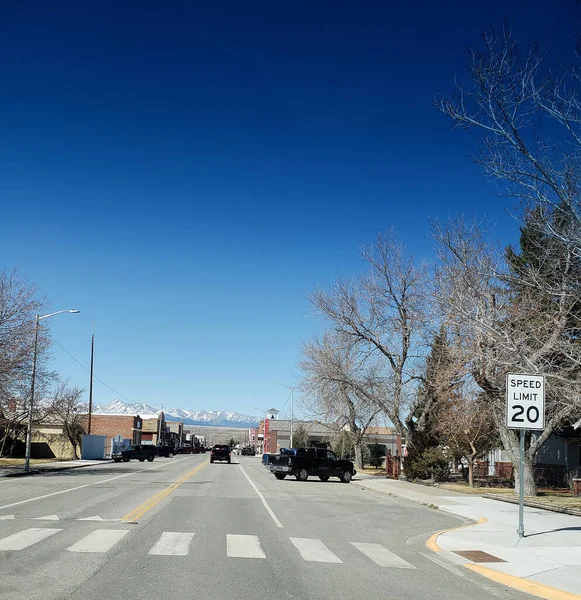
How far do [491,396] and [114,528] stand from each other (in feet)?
52.4

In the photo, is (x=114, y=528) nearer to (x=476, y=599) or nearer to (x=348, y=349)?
(x=476, y=599)

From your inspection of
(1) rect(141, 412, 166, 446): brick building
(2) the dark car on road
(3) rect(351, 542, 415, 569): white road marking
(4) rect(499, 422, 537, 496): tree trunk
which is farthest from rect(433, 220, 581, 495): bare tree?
(1) rect(141, 412, 166, 446): brick building

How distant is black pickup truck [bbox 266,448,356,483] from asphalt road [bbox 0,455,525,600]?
50.2ft

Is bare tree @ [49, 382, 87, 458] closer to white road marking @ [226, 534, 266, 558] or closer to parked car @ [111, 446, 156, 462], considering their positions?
parked car @ [111, 446, 156, 462]

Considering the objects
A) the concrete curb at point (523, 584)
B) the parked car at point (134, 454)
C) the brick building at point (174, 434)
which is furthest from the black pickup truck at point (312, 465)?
the brick building at point (174, 434)

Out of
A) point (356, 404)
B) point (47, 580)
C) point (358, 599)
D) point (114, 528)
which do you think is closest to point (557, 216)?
point (358, 599)

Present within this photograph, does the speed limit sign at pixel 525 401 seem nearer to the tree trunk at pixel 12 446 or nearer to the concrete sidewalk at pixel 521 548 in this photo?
the concrete sidewalk at pixel 521 548

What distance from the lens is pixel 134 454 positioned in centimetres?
6431

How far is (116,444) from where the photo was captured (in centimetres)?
6656

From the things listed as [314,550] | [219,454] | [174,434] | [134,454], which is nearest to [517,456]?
[314,550]

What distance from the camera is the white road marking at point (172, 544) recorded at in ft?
36.1

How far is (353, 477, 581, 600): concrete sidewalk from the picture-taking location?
9.98 m

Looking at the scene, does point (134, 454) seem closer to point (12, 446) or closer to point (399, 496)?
point (12, 446)

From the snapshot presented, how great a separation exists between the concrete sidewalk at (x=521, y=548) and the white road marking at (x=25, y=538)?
7.42 m
